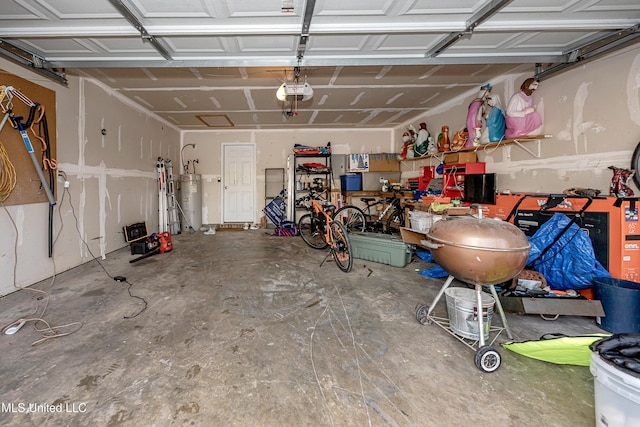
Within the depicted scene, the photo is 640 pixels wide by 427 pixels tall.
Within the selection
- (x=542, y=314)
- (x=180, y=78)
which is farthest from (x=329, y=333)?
(x=180, y=78)

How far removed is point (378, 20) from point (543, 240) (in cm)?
245

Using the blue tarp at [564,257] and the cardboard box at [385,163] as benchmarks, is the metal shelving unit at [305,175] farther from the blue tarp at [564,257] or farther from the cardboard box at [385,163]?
the blue tarp at [564,257]

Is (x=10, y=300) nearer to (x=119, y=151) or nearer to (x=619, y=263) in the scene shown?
(x=119, y=151)

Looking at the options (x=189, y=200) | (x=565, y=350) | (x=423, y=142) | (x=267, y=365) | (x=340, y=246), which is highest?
(x=423, y=142)

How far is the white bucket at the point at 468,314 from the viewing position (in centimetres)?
169

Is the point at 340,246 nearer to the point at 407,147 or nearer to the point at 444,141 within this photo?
the point at 444,141

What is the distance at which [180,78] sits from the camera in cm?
347

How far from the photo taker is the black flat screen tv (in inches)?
129

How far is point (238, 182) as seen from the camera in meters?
6.69

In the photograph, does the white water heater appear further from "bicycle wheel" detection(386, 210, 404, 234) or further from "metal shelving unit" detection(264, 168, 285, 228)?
"bicycle wheel" detection(386, 210, 404, 234)

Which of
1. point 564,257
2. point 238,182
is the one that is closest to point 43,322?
point 564,257

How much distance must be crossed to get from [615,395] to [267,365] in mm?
1560

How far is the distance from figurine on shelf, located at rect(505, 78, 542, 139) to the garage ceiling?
→ 0.61 feet

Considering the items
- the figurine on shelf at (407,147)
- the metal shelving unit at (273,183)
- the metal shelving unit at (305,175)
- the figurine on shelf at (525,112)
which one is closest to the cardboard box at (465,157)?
the figurine on shelf at (525,112)
